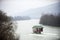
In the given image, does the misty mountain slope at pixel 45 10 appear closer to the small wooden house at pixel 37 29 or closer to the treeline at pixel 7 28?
the small wooden house at pixel 37 29

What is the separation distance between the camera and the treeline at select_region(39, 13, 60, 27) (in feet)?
6.91

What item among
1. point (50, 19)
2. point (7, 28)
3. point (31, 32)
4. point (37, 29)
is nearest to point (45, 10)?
point (50, 19)

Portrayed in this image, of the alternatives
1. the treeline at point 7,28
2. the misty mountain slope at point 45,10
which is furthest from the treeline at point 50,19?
the treeline at point 7,28

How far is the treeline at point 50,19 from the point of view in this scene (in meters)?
2.11

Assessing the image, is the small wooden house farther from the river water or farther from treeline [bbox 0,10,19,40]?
treeline [bbox 0,10,19,40]

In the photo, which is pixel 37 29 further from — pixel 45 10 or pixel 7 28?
pixel 7 28

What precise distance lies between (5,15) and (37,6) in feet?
1.99

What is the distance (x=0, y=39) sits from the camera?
6.67 feet

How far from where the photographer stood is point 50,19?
2.15 metres

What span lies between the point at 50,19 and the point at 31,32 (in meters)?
0.43

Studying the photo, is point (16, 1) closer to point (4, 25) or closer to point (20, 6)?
point (20, 6)

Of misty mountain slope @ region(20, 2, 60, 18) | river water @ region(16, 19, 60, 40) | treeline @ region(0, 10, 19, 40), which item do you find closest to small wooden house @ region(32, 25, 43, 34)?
river water @ region(16, 19, 60, 40)

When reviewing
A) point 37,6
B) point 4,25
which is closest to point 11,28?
point 4,25

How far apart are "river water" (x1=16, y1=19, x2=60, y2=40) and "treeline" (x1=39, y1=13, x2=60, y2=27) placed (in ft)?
0.25
